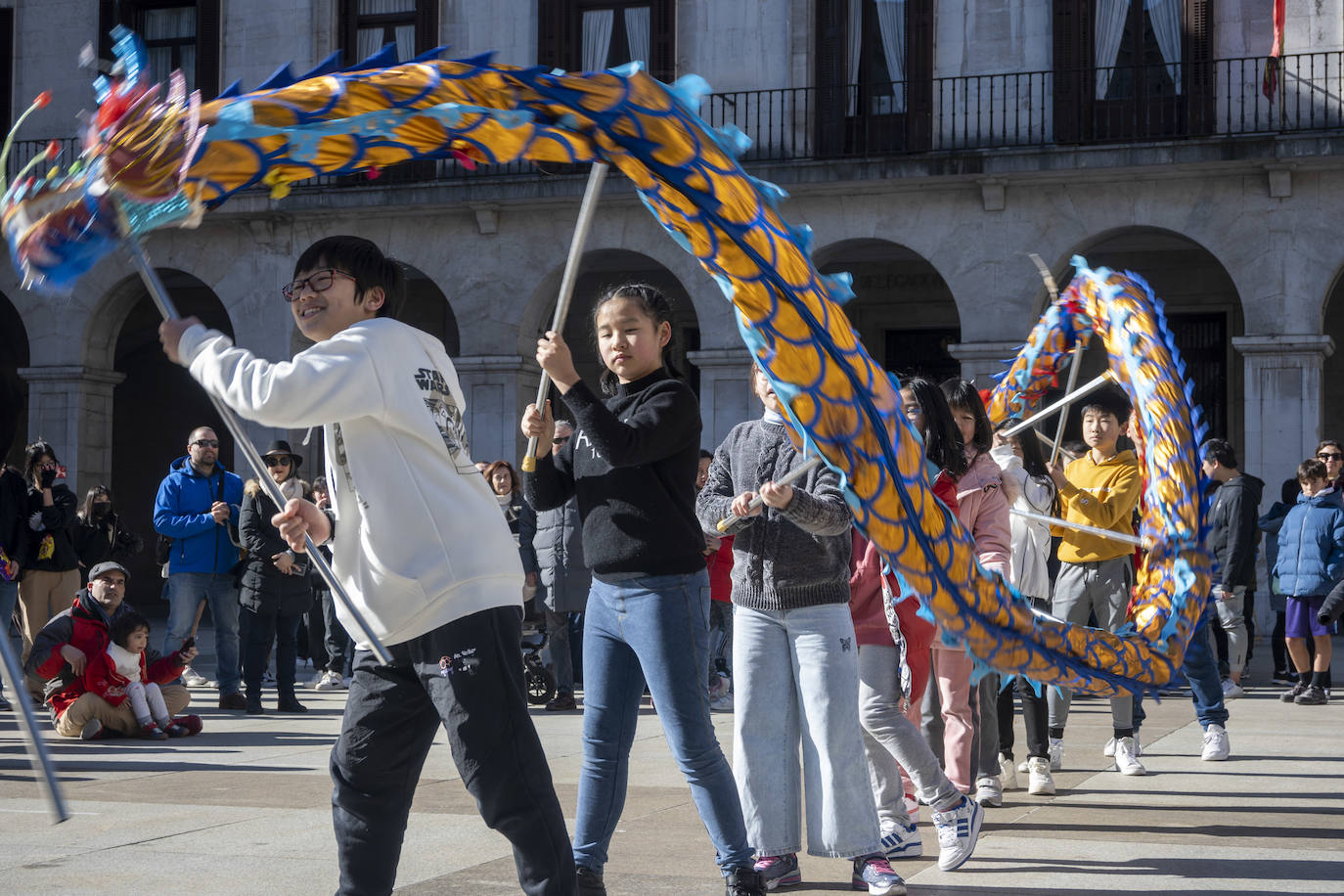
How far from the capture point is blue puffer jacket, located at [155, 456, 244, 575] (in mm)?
11148

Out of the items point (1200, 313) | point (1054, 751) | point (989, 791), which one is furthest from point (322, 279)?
Result: point (1200, 313)

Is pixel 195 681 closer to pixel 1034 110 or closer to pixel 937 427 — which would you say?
pixel 937 427

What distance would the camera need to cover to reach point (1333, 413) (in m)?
21.7

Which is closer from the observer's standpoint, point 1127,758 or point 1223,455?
point 1127,758

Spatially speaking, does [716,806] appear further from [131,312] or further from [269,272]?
[131,312]

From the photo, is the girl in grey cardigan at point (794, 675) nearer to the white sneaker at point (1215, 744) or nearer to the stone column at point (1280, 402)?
the white sneaker at point (1215, 744)

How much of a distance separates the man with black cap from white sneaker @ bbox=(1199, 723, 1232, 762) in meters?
5.58

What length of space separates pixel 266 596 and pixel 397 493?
24.3ft

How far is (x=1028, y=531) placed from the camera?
7.57 metres

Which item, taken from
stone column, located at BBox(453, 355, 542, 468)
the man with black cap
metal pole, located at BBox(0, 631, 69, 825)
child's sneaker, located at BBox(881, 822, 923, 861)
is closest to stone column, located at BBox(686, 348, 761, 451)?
stone column, located at BBox(453, 355, 542, 468)

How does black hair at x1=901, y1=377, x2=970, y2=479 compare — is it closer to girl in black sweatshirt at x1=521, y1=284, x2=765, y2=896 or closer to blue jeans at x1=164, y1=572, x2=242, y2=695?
girl in black sweatshirt at x1=521, y1=284, x2=765, y2=896

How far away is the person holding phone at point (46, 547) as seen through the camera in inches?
450

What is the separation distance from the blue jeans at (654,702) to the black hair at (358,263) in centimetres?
116

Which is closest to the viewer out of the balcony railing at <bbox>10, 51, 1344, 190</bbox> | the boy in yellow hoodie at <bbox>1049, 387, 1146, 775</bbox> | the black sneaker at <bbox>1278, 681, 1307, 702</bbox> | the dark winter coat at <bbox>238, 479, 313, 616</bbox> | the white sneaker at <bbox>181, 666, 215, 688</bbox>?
the boy in yellow hoodie at <bbox>1049, 387, 1146, 775</bbox>
